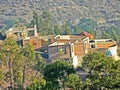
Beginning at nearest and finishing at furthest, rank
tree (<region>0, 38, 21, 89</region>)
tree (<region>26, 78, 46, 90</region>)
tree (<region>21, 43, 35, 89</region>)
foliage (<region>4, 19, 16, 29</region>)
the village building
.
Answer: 1. tree (<region>26, 78, 46, 90</region>)
2. tree (<region>0, 38, 21, 89</region>)
3. tree (<region>21, 43, 35, 89</region>)
4. the village building
5. foliage (<region>4, 19, 16, 29</region>)

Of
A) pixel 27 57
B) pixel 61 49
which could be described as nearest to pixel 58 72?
pixel 27 57

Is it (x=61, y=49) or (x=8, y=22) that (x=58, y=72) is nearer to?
(x=61, y=49)

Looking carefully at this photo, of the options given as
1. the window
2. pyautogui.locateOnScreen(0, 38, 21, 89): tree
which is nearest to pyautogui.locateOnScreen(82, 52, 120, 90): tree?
pyautogui.locateOnScreen(0, 38, 21, 89): tree

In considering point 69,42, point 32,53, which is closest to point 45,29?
point 69,42

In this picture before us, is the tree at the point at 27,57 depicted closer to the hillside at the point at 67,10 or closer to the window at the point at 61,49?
the window at the point at 61,49

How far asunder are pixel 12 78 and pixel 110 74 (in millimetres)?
14340

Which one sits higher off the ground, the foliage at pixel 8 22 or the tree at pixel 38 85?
the tree at pixel 38 85

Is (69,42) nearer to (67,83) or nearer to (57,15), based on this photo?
(67,83)

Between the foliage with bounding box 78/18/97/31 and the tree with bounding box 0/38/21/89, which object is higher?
the tree with bounding box 0/38/21/89

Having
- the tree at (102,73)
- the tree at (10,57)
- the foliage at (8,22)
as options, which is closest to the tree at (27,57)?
the tree at (10,57)

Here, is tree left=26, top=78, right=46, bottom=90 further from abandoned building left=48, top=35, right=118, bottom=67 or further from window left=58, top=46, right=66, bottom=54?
window left=58, top=46, right=66, bottom=54

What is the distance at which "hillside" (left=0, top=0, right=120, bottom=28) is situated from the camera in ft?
440

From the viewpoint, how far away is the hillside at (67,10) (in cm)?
13401

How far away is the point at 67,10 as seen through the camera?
142000 millimetres
